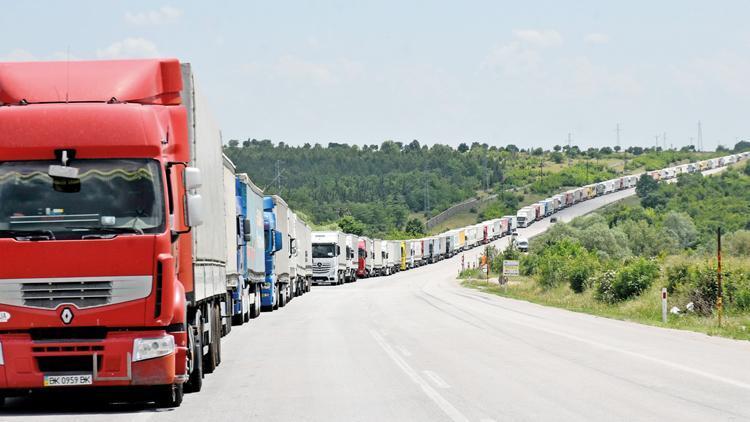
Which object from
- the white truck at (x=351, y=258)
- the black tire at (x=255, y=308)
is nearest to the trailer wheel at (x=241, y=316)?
the black tire at (x=255, y=308)

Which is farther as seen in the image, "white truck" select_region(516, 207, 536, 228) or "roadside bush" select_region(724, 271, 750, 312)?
"white truck" select_region(516, 207, 536, 228)

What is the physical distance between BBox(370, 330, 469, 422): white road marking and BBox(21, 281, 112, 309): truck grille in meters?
3.89

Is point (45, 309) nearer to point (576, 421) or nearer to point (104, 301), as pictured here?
point (104, 301)

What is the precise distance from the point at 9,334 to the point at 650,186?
603ft

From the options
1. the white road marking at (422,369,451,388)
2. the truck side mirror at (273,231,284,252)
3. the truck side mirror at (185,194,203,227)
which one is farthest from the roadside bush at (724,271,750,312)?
the truck side mirror at (185,194,203,227)

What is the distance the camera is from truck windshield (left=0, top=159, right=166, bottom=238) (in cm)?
1201

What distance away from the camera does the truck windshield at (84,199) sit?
39.4 ft

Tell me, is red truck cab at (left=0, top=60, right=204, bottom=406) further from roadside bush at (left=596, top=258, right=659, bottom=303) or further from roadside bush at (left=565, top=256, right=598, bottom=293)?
roadside bush at (left=565, top=256, right=598, bottom=293)

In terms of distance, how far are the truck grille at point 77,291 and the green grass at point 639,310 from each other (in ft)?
53.6

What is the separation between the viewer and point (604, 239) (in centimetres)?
10731

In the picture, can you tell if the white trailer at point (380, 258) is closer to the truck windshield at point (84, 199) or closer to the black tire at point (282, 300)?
the black tire at point (282, 300)

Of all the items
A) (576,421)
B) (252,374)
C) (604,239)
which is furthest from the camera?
(604,239)

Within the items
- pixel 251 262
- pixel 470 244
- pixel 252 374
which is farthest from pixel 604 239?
pixel 252 374

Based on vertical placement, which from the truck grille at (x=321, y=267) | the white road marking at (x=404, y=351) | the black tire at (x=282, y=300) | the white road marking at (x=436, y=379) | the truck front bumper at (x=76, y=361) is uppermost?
the truck grille at (x=321, y=267)
